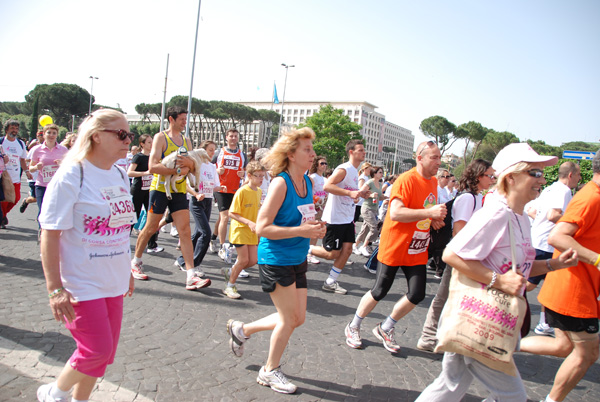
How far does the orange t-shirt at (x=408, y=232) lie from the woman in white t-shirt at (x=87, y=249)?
234 cm

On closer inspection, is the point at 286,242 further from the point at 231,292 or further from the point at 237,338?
the point at 231,292

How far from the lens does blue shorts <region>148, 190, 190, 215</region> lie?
16.5 ft

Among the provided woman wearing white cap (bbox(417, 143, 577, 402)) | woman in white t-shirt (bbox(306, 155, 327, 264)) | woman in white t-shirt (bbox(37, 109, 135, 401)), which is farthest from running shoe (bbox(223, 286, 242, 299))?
woman wearing white cap (bbox(417, 143, 577, 402))

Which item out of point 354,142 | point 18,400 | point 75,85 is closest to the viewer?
point 18,400

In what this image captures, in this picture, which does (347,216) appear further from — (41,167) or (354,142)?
(41,167)

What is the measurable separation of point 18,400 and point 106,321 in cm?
100

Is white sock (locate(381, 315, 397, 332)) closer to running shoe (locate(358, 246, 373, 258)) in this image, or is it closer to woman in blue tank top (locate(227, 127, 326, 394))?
woman in blue tank top (locate(227, 127, 326, 394))

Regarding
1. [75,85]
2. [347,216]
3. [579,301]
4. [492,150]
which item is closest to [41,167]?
[347,216]

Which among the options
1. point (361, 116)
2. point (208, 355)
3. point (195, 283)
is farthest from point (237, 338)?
point (361, 116)

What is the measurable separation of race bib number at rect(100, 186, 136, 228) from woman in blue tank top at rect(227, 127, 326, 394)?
0.89m

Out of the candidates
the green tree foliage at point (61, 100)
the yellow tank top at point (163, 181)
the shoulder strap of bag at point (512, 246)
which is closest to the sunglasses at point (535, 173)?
the shoulder strap of bag at point (512, 246)

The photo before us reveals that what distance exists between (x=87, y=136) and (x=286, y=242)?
146cm

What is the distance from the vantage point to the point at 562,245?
8.92 ft

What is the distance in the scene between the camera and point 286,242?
296 cm
